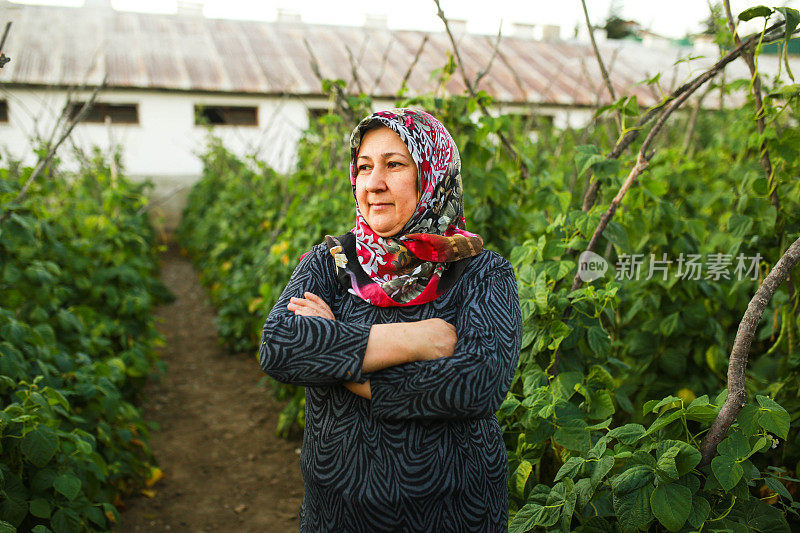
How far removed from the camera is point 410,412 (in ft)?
4.42

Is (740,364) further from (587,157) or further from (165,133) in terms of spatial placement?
(165,133)

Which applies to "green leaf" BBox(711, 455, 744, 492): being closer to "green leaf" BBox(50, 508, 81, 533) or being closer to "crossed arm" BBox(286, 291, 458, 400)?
"crossed arm" BBox(286, 291, 458, 400)

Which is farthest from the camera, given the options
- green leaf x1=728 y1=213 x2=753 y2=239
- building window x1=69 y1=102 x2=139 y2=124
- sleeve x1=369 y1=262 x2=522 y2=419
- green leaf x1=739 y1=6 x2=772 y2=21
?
building window x1=69 y1=102 x2=139 y2=124

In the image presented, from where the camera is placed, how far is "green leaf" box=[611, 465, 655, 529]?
1.41 meters

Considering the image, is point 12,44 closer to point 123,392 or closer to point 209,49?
point 209,49

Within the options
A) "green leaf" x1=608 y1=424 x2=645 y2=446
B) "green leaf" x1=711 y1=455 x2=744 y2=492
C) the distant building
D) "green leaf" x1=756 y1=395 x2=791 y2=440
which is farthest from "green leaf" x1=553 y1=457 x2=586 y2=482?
the distant building

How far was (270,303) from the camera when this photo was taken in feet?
13.0

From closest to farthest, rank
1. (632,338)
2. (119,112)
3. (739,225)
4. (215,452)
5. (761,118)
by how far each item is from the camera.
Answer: (761,118) → (739,225) → (632,338) → (215,452) → (119,112)

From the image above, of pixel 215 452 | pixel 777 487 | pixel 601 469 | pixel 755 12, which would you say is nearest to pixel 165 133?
pixel 215 452

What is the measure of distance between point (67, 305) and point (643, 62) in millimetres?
20321

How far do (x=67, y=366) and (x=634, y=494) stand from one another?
2.37 meters

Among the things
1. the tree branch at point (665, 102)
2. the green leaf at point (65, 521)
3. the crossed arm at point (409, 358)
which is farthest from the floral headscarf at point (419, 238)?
the green leaf at point (65, 521)

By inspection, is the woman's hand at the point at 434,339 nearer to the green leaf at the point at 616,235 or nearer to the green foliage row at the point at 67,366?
the green leaf at the point at 616,235

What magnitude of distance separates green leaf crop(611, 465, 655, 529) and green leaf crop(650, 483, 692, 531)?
4cm
